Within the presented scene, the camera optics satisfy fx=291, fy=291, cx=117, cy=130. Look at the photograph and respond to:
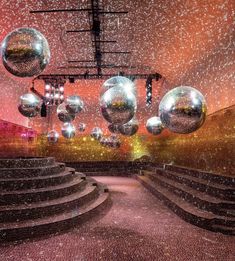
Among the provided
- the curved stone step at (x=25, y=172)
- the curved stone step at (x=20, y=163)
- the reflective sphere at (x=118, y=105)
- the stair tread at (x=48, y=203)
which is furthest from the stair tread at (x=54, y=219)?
the reflective sphere at (x=118, y=105)

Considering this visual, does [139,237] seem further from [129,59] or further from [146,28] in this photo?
[129,59]

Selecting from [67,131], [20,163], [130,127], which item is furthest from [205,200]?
[67,131]

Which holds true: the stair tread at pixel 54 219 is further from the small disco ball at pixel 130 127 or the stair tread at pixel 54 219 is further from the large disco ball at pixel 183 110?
the large disco ball at pixel 183 110

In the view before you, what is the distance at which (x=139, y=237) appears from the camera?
440 centimetres

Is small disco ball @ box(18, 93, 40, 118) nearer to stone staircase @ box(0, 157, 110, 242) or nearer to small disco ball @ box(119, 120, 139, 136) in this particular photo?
stone staircase @ box(0, 157, 110, 242)

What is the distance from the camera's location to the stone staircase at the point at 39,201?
432 cm

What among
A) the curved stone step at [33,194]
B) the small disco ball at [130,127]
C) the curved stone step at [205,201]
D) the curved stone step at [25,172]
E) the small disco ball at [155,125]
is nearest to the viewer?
the curved stone step at [33,194]

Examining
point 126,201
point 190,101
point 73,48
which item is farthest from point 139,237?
point 73,48

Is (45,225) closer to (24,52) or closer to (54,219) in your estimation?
(54,219)

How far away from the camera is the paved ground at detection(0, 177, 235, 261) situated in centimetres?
363

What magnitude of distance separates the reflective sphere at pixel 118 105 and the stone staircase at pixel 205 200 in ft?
8.86

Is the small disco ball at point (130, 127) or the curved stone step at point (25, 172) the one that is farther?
the small disco ball at point (130, 127)

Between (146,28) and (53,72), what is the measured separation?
5198 millimetres

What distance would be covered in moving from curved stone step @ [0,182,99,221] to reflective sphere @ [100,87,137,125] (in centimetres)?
229
